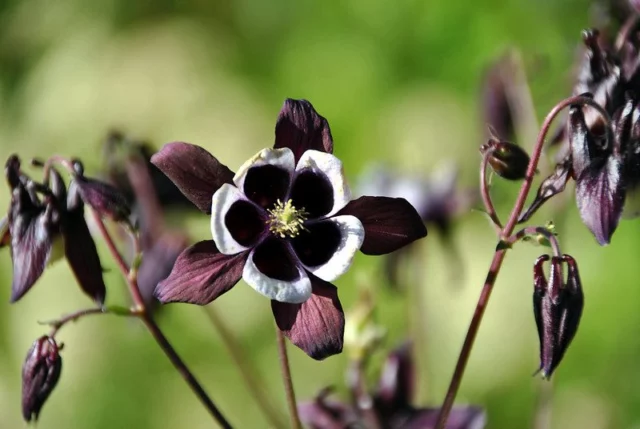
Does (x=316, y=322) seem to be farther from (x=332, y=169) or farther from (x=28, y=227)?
(x=28, y=227)

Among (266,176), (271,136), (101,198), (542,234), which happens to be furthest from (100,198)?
(271,136)

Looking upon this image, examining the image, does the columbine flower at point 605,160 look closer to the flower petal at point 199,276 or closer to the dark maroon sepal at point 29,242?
the flower petal at point 199,276

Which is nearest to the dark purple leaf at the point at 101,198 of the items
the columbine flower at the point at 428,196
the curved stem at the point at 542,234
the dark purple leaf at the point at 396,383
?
the curved stem at the point at 542,234

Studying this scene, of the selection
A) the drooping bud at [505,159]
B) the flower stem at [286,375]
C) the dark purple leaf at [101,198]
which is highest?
the drooping bud at [505,159]

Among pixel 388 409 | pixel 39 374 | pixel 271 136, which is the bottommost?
pixel 388 409

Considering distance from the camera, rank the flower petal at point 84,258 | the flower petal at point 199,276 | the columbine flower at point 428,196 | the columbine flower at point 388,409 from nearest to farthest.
→ the flower petal at point 199,276 < the flower petal at point 84,258 < the columbine flower at point 388,409 < the columbine flower at point 428,196
